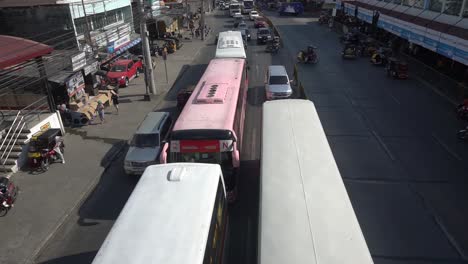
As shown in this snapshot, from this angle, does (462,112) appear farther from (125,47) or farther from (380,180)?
(125,47)

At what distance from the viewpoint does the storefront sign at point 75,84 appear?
20672 mm

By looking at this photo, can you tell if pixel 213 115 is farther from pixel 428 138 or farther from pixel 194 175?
pixel 428 138

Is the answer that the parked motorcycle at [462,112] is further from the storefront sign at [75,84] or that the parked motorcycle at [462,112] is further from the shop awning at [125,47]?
the shop awning at [125,47]

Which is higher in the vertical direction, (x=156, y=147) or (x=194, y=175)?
(x=194, y=175)

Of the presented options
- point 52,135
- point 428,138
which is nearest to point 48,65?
point 52,135

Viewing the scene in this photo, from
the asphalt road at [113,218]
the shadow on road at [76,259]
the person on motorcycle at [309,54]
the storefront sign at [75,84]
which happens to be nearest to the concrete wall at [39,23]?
the storefront sign at [75,84]

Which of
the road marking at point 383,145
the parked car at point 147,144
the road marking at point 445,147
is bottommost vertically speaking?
the road marking at point 445,147

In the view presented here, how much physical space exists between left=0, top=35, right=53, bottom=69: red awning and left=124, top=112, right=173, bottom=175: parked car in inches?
243

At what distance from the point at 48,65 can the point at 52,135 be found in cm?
674

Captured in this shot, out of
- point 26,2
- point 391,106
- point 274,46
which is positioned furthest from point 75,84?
point 274,46

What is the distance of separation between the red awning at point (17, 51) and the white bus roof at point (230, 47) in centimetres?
1147

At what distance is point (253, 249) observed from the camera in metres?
10.5

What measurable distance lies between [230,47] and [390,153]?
48.7ft

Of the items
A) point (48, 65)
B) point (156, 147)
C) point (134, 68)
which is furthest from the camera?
point (134, 68)
